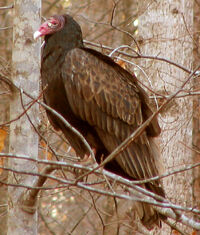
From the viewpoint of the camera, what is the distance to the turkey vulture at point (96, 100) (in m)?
4.57

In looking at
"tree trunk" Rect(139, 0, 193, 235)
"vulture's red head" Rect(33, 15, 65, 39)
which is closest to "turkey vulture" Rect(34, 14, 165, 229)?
"vulture's red head" Rect(33, 15, 65, 39)

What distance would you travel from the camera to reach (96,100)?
4.65 meters

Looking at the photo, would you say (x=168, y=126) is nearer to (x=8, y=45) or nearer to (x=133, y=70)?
(x=133, y=70)

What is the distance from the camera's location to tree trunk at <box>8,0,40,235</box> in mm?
4148

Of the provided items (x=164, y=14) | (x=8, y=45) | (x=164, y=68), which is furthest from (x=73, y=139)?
(x=8, y=45)

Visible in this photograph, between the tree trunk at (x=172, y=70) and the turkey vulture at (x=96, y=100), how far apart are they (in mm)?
530

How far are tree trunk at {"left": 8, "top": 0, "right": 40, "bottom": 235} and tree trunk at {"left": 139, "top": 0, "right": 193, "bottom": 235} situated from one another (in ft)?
4.16

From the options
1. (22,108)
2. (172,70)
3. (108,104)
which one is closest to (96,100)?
(108,104)

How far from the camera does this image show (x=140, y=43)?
564cm

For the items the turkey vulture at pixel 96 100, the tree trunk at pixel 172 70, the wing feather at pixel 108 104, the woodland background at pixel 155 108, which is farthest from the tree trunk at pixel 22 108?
the tree trunk at pixel 172 70

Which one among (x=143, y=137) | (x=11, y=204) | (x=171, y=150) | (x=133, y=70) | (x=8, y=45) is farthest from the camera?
(x=8, y=45)

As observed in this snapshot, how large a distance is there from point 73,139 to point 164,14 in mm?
1625

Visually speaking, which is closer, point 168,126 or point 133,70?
point 168,126

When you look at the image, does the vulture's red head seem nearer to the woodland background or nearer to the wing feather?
the woodland background
